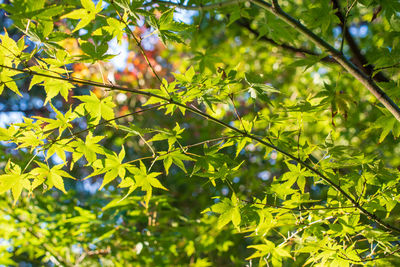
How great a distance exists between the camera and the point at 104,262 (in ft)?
8.38

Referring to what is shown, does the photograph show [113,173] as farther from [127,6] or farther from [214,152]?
[127,6]

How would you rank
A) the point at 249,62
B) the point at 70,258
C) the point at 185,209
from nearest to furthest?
the point at 70,258
the point at 185,209
the point at 249,62

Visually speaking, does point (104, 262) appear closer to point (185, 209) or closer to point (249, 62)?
point (185, 209)

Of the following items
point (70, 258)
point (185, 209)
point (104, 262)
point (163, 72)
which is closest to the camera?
point (70, 258)

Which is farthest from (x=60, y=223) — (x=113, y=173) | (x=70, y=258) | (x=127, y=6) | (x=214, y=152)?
(x=127, y=6)

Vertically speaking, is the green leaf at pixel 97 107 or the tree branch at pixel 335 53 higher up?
the tree branch at pixel 335 53

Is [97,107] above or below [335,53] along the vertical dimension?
below

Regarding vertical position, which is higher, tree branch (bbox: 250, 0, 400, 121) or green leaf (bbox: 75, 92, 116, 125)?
tree branch (bbox: 250, 0, 400, 121)

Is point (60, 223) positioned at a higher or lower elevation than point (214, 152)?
lower

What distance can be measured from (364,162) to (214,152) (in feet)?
1.41

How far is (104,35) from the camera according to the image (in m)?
0.89

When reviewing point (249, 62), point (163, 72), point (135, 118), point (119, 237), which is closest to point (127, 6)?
point (119, 237)

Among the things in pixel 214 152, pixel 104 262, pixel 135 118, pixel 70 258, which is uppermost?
pixel 214 152

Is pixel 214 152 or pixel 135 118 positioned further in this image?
pixel 135 118
